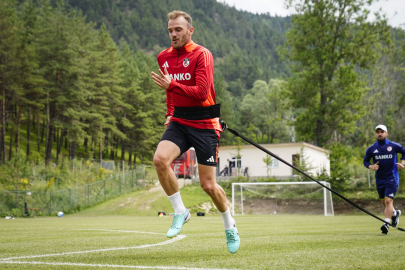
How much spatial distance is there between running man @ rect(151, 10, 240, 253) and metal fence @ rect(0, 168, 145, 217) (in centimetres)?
2248

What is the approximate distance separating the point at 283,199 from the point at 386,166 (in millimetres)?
17618

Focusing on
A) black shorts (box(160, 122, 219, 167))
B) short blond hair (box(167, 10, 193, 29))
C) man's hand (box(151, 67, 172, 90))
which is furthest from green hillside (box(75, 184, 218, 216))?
man's hand (box(151, 67, 172, 90))

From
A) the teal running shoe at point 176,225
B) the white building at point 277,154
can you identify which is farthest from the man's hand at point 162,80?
the white building at point 277,154

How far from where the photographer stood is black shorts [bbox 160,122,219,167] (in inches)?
192

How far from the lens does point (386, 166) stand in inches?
366

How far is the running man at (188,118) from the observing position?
15.8 ft

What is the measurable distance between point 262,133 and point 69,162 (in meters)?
61.3

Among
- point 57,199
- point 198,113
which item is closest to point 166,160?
point 198,113

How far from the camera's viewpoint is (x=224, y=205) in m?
5.16

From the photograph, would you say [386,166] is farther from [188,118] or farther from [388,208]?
[188,118]

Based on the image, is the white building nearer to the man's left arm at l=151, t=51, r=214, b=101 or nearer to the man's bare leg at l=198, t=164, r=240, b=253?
the man's bare leg at l=198, t=164, r=240, b=253

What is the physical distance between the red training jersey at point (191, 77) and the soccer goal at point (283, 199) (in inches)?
834

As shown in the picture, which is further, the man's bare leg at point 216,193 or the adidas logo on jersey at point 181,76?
the adidas logo on jersey at point 181,76

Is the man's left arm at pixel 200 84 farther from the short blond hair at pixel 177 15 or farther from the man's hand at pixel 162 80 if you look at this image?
the short blond hair at pixel 177 15
